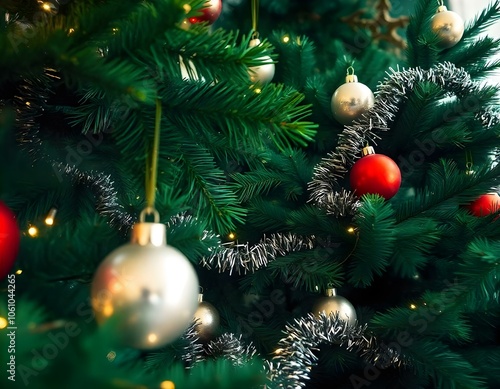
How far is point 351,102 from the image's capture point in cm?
74

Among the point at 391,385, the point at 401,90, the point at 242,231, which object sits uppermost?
the point at 401,90

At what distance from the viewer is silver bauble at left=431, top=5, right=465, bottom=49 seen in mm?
781

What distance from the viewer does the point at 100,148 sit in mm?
586

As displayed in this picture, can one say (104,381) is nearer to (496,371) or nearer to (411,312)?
(411,312)

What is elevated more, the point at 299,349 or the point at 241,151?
the point at 241,151

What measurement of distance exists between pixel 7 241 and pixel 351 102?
0.54 m

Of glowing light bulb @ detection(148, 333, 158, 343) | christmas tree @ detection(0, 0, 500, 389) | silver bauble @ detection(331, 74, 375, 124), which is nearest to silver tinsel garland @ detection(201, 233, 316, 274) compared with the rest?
christmas tree @ detection(0, 0, 500, 389)

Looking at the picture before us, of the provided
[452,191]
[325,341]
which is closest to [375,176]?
[452,191]

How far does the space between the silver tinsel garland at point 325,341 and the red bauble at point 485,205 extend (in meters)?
0.23

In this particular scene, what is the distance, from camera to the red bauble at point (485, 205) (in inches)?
25.8

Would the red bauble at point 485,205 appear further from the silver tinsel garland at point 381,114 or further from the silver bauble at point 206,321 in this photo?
the silver bauble at point 206,321

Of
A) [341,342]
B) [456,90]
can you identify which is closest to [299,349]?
[341,342]

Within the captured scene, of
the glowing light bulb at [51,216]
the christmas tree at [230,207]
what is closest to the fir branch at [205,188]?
the christmas tree at [230,207]

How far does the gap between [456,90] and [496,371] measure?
392 mm
